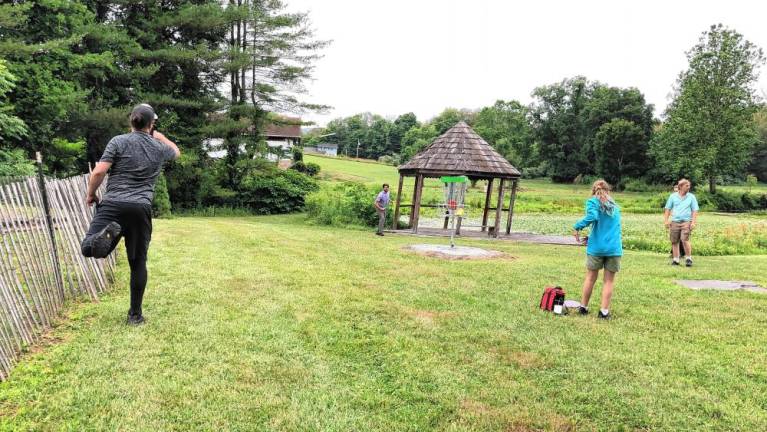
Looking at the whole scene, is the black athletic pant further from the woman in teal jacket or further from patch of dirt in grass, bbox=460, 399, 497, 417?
the woman in teal jacket

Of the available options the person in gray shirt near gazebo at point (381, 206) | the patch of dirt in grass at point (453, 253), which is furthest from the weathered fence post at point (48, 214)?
the person in gray shirt near gazebo at point (381, 206)

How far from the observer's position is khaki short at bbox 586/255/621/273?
6375 mm

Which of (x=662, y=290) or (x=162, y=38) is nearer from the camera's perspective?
(x=662, y=290)

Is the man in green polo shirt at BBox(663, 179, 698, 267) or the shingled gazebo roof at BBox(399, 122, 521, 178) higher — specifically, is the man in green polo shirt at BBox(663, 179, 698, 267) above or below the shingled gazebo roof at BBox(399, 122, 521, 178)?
below

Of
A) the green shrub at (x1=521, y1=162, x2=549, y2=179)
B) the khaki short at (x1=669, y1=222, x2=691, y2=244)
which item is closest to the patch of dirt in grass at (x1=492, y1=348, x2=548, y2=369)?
the khaki short at (x1=669, y1=222, x2=691, y2=244)

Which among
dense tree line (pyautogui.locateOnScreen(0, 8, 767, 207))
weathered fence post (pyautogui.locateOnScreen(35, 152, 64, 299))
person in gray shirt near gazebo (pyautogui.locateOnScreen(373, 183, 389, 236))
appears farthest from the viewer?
dense tree line (pyautogui.locateOnScreen(0, 8, 767, 207))

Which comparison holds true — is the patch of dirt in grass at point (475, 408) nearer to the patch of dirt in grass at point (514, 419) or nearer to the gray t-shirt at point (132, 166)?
the patch of dirt in grass at point (514, 419)

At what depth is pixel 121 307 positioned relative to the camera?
5.81 meters

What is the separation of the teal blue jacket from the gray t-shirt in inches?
194

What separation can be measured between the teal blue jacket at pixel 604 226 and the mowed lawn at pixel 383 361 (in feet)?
2.98

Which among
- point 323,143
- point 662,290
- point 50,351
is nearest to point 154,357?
point 50,351

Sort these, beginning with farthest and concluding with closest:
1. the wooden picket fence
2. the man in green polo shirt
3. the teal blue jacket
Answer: the man in green polo shirt
the teal blue jacket
the wooden picket fence

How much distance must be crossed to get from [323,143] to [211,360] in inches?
4686

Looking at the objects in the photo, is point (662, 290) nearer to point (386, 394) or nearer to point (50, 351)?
point (386, 394)
